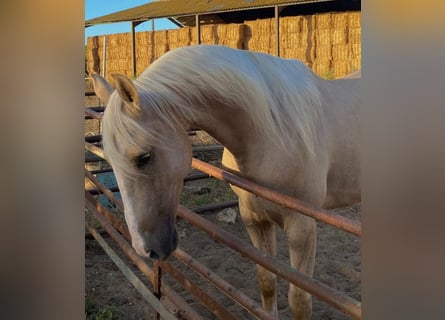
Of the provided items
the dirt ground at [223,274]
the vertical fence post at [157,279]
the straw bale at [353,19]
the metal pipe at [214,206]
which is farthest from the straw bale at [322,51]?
the vertical fence post at [157,279]

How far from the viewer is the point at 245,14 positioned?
584 cm

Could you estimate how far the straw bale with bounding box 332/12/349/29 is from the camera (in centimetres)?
382

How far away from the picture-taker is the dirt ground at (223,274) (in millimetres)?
1386

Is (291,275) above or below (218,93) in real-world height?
below

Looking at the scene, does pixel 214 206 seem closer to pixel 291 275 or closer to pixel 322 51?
pixel 291 275

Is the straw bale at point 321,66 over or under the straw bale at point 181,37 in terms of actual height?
under

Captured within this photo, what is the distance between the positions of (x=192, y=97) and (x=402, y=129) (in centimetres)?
43

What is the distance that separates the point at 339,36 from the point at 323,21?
21.8 inches

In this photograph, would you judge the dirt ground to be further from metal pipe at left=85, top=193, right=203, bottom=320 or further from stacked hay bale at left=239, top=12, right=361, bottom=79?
stacked hay bale at left=239, top=12, right=361, bottom=79

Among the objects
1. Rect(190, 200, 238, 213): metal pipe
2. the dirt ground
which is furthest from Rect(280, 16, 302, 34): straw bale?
the dirt ground

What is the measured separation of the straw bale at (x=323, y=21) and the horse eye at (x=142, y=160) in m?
4.22

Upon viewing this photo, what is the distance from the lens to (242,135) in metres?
0.89

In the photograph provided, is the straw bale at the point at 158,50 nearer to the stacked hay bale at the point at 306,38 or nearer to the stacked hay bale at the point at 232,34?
the stacked hay bale at the point at 232,34

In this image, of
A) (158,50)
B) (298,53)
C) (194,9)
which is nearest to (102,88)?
(194,9)
